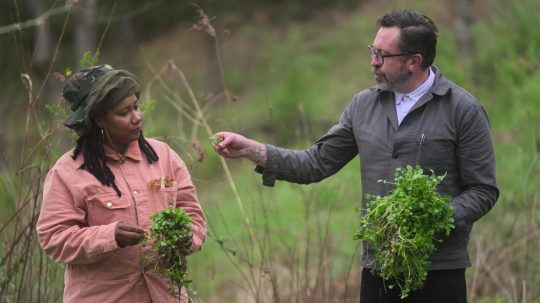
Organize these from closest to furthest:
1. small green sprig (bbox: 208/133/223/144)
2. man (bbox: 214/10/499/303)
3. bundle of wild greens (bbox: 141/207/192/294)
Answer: bundle of wild greens (bbox: 141/207/192/294) < man (bbox: 214/10/499/303) < small green sprig (bbox: 208/133/223/144)

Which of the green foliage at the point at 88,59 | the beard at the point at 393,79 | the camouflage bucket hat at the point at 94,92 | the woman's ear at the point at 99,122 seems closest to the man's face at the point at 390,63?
the beard at the point at 393,79

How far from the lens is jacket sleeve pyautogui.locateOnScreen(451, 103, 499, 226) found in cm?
354

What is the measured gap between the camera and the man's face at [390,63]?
12.0 ft

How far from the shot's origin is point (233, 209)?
11.9 metres

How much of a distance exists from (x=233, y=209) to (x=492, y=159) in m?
8.47

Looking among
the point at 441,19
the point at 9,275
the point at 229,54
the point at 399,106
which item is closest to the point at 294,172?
the point at 399,106

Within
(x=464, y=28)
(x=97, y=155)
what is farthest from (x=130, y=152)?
(x=464, y=28)

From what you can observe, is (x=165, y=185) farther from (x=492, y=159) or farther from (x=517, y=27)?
(x=517, y=27)

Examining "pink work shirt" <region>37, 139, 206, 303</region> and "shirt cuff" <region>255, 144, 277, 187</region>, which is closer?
"pink work shirt" <region>37, 139, 206, 303</region>

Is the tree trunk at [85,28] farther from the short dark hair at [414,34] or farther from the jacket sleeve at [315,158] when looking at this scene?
the short dark hair at [414,34]

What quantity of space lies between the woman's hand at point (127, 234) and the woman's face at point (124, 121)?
0.42 metres

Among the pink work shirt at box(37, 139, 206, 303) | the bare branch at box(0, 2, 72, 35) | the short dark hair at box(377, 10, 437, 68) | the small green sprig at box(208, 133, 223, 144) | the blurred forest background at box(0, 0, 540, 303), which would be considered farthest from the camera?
the blurred forest background at box(0, 0, 540, 303)

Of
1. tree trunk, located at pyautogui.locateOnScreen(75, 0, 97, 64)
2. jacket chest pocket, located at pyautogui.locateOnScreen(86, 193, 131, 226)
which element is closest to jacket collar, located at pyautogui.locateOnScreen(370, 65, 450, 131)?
jacket chest pocket, located at pyautogui.locateOnScreen(86, 193, 131, 226)

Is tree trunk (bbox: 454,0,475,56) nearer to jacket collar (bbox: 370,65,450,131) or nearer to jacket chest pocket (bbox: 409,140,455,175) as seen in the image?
jacket collar (bbox: 370,65,450,131)
